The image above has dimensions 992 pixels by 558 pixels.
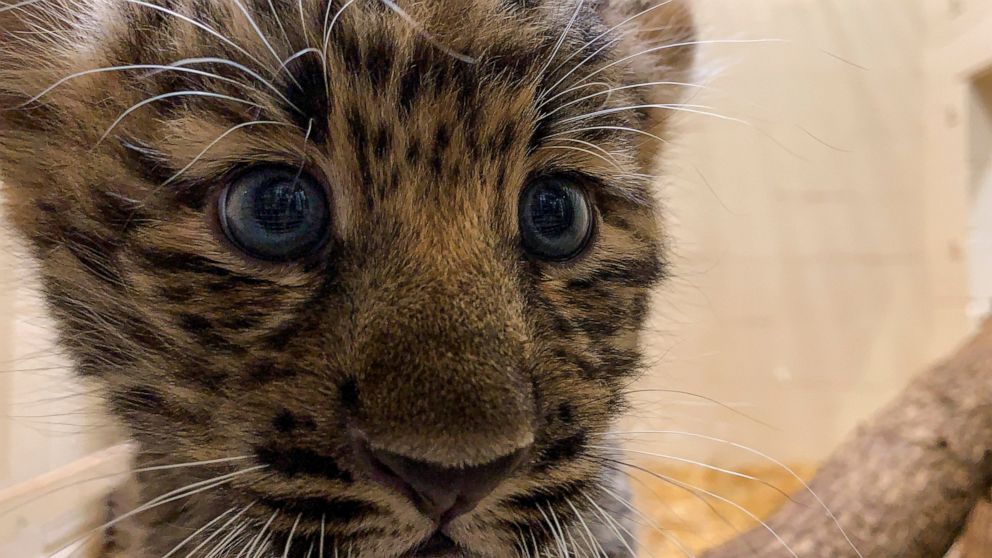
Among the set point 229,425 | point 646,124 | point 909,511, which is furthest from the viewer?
point 909,511

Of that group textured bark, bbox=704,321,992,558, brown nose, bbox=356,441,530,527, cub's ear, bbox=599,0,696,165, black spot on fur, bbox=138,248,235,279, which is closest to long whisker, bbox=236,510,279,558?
brown nose, bbox=356,441,530,527

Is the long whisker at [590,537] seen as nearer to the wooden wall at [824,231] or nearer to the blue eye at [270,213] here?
the blue eye at [270,213]

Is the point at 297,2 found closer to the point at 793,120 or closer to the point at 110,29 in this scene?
the point at 110,29

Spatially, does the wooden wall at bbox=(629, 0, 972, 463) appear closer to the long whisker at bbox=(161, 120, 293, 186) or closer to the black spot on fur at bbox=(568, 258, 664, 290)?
the black spot on fur at bbox=(568, 258, 664, 290)

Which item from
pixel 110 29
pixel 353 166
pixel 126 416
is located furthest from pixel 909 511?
pixel 110 29

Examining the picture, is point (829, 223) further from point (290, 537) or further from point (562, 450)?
point (290, 537)

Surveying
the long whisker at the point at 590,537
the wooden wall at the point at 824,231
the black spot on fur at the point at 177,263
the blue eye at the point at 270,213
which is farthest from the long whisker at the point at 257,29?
the wooden wall at the point at 824,231
